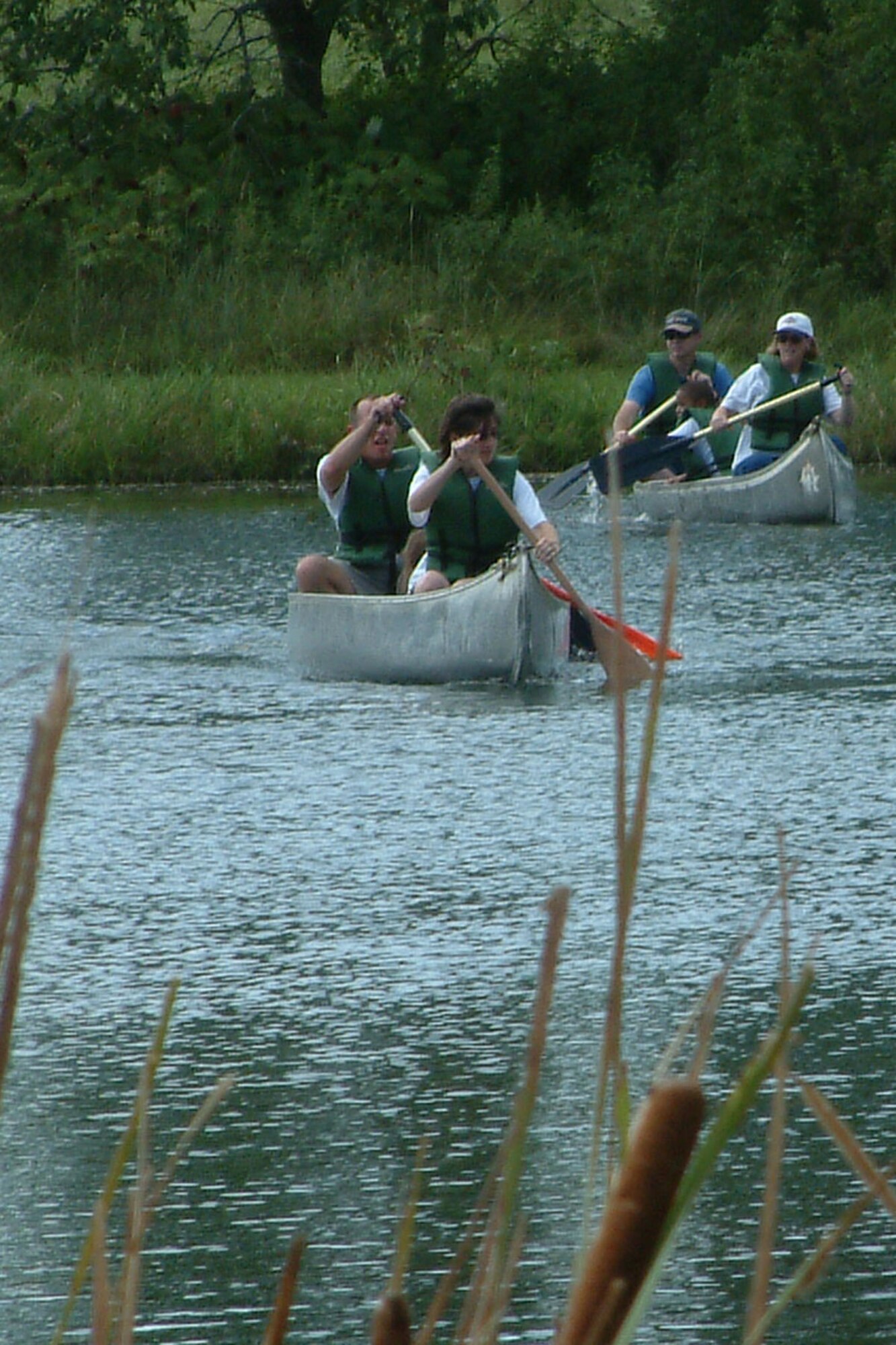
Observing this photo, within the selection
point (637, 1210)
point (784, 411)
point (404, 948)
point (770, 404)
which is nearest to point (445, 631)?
point (404, 948)

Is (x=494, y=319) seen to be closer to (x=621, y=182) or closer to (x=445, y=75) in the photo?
(x=621, y=182)

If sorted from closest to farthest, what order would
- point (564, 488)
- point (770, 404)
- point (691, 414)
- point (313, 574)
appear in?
point (313, 574)
point (564, 488)
point (770, 404)
point (691, 414)

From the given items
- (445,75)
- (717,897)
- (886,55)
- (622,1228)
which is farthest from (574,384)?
(622,1228)

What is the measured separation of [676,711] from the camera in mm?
8750

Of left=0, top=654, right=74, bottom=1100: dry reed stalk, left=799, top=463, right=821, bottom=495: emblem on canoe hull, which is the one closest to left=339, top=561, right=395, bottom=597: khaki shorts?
left=799, top=463, right=821, bottom=495: emblem on canoe hull

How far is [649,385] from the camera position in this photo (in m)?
16.6

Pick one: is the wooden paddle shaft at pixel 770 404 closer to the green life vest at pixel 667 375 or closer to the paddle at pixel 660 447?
the paddle at pixel 660 447

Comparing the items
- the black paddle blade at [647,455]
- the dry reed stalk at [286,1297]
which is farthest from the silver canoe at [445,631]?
the dry reed stalk at [286,1297]

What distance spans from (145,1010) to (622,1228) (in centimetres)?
400

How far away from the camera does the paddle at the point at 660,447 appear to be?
598 inches

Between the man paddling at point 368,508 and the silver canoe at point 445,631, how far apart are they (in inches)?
17.7

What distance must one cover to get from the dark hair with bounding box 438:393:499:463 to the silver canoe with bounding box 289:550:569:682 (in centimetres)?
51

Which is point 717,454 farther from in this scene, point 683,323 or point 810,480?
point 810,480

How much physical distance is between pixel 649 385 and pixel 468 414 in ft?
24.0
